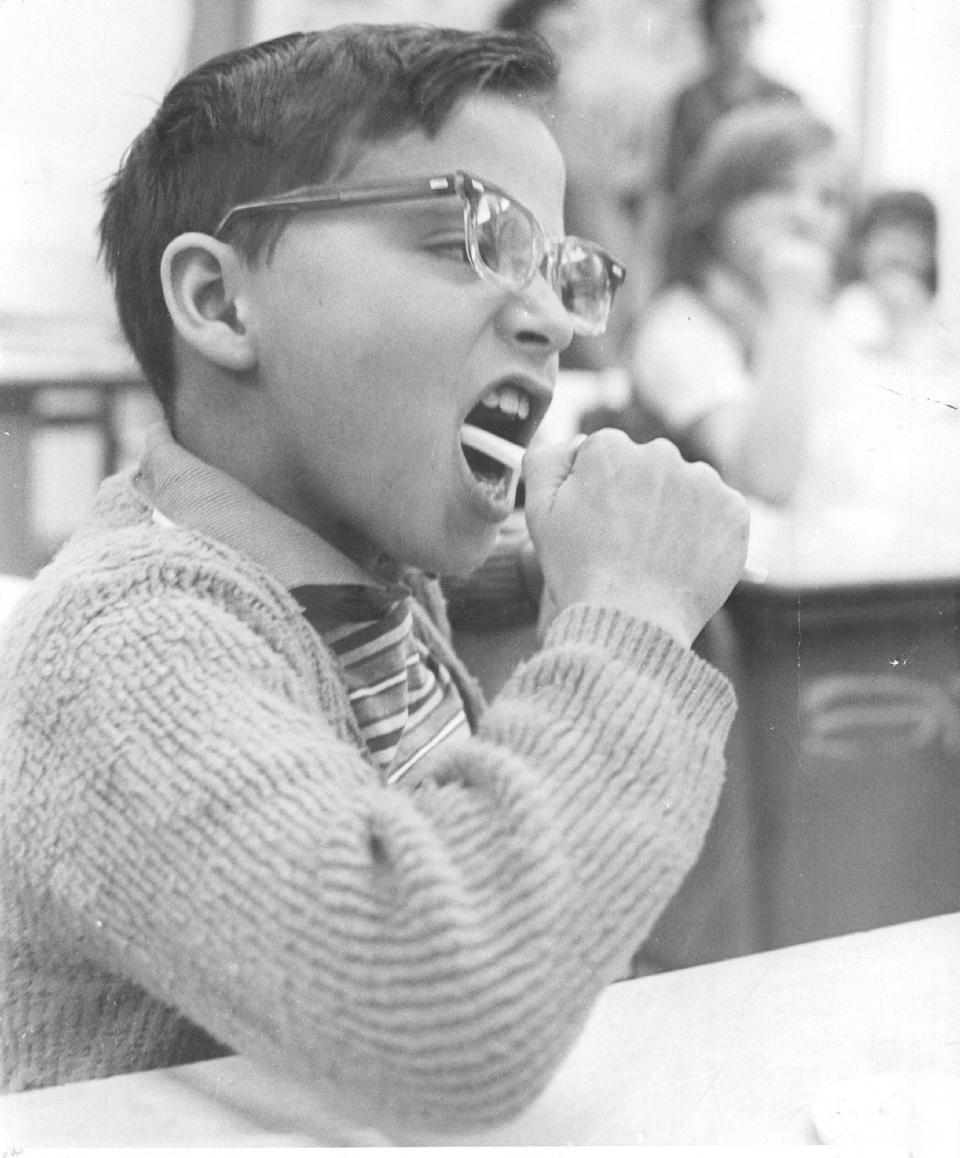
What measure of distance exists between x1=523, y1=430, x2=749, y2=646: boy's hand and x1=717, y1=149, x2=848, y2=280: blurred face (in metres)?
0.29

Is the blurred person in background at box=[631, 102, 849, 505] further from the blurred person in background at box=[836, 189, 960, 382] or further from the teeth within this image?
the teeth

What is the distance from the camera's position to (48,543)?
61 cm

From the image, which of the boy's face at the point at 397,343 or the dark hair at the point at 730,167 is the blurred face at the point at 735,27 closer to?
the dark hair at the point at 730,167

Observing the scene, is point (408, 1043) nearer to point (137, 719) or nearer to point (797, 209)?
point (137, 719)

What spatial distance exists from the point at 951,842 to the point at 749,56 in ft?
1.66

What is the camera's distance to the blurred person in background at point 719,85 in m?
0.70

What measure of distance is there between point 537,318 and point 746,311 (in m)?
0.26

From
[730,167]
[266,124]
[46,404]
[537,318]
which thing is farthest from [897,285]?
[46,404]

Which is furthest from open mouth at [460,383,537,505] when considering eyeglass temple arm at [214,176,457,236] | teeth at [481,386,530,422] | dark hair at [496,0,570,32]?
dark hair at [496,0,570,32]

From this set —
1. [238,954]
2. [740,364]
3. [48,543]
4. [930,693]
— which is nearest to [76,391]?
[48,543]

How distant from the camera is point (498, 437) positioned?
0.62m

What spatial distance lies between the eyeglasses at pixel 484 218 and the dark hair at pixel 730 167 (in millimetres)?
191

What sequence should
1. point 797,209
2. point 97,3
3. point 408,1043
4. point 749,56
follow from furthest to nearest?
point 797,209, point 749,56, point 97,3, point 408,1043

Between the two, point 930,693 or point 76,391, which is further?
point 930,693
